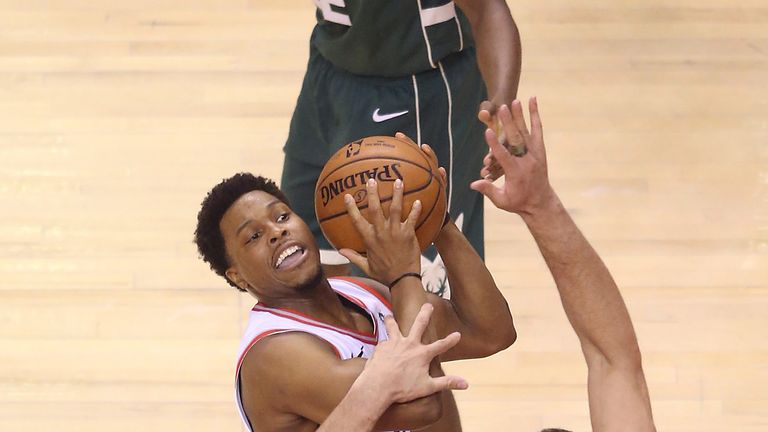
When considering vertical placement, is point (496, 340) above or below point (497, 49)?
below

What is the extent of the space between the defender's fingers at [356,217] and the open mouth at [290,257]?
0.18 m

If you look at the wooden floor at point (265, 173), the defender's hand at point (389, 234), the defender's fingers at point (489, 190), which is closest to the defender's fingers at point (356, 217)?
the defender's hand at point (389, 234)

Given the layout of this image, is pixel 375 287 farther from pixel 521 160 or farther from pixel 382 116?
pixel 382 116

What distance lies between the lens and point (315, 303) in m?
2.71

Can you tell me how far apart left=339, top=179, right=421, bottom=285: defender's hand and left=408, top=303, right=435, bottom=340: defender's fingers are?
0.10 metres

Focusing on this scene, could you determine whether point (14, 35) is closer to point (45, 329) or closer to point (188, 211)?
point (188, 211)

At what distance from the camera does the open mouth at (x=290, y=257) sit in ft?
8.55

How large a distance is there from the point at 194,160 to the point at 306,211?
1785mm

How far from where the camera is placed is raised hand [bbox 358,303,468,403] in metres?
2.39

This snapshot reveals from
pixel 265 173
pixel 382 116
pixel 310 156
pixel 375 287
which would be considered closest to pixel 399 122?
pixel 382 116

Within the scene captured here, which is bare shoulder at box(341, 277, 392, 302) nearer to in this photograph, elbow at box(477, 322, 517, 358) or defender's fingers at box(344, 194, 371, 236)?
elbow at box(477, 322, 517, 358)

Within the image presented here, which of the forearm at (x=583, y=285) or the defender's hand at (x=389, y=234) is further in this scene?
the forearm at (x=583, y=285)

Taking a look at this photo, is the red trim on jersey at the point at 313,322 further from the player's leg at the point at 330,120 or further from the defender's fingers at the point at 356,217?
the player's leg at the point at 330,120

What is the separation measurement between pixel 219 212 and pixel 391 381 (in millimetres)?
615
